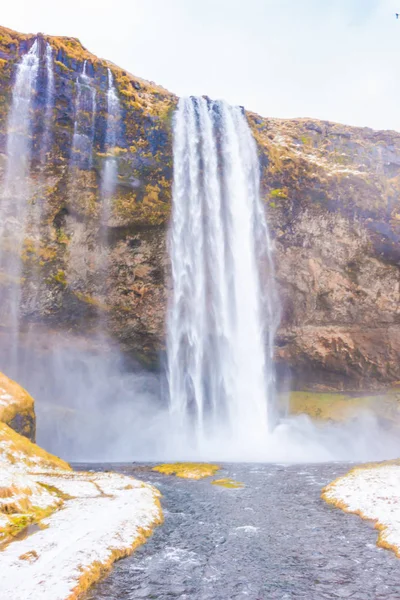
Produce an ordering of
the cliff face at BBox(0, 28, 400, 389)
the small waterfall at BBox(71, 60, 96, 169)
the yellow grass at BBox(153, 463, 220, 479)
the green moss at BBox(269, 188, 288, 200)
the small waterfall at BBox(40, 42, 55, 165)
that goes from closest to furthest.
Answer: the yellow grass at BBox(153, 463, 220, 479), the small waterfall at BBox(40, 42, 55, 165), the small waterfall at BBox(71, 60, 96, 169), the cliff face at BBox(0, 28, 400, 389), the green moss at BBox(269, 188, 288, 200)

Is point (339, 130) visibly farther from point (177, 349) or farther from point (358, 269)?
point (177, 349)

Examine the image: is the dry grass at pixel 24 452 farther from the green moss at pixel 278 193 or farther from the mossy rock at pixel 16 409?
the green moss at pixel 278 193

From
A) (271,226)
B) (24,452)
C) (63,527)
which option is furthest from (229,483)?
(271,226)

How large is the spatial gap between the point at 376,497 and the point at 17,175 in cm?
2979

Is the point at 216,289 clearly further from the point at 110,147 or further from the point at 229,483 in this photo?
the point at 229,483

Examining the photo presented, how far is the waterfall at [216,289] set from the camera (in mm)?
34281

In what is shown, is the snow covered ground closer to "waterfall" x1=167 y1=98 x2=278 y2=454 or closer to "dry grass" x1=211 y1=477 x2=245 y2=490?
"dry grass" x1=211 y1=477 x2=245 y2=490

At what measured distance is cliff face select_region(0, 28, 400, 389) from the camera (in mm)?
33469

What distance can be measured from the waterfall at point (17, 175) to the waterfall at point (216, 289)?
10.7m

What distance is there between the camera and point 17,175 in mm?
32406

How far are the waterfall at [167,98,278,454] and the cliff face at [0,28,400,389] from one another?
129 cm

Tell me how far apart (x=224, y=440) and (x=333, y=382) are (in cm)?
1250

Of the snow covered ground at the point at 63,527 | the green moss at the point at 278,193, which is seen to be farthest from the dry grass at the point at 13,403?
the green moss at the point at 278,193

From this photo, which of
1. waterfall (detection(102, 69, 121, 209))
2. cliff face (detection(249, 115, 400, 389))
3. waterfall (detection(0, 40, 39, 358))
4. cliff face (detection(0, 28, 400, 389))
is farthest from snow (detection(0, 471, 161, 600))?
cliff face (detection(249, 115, 400, 389))
